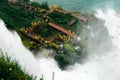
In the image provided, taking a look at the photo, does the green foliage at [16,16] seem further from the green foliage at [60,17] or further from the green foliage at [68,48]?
the green foliage at [68,48]

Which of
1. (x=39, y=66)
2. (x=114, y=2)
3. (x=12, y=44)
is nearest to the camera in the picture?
(x=12, y=44)

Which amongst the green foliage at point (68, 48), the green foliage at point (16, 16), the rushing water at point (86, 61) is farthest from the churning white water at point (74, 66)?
the green foliage at point (16, 16)

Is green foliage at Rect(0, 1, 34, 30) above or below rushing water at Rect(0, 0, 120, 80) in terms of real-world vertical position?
above

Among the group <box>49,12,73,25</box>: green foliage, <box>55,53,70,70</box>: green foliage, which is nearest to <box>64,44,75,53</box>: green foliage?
<box>55,53,70,70</box>: green foliage

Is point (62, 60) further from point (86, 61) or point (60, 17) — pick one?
point (60, 17)

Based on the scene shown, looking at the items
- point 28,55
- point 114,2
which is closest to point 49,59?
point 28,55

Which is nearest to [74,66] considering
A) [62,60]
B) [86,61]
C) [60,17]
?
[62,60]

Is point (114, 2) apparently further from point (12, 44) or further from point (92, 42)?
point (12, 44)

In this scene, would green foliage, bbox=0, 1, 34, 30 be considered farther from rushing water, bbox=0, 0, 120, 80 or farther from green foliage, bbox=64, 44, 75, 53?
green foliage, bbox=64, 44, 75, 53
